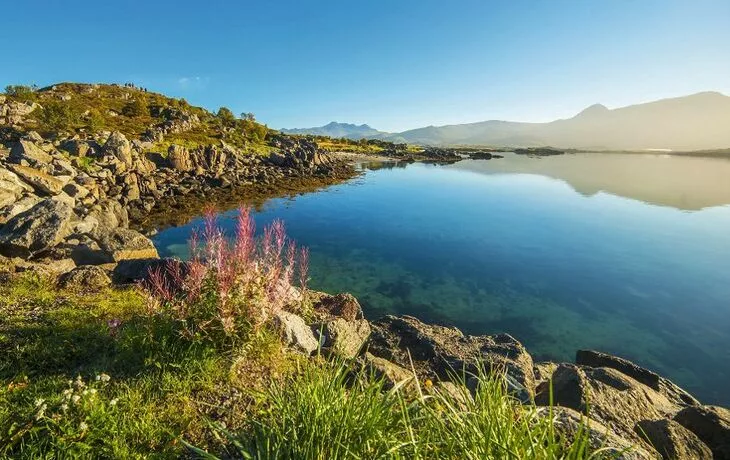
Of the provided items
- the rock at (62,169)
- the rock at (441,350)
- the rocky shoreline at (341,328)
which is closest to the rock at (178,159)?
the rocky shoreline at (341,328)

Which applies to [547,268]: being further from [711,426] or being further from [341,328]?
[341,328]

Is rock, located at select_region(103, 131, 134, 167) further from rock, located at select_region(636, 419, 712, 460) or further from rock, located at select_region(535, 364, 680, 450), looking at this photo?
rock, located at select_region(636, 419, 712, 460)

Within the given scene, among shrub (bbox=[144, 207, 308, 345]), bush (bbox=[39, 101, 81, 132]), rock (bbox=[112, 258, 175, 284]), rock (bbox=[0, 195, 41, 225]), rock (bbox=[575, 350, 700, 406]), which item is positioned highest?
bush (bbox=[39, 101, 81, 132])

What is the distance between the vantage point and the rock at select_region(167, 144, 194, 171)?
152 feet

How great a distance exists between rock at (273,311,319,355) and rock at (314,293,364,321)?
274 centimetres

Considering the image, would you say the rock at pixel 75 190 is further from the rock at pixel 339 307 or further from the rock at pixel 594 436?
the rock at pixel 594 436

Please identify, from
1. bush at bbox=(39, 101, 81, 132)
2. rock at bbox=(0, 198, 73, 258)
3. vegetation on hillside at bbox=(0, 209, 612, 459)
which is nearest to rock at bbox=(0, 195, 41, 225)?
rock at bbox=(0, 198, 73, 258)

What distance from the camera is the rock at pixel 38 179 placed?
24484mm

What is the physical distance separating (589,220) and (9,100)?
101731mm

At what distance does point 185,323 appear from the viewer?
16.4 feet

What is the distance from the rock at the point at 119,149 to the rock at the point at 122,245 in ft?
86.9

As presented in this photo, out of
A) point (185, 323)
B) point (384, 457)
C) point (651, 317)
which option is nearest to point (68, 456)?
point (185, 323)

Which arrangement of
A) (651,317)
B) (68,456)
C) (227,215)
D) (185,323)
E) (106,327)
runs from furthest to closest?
(227,215) → (651,317) → (106,327) → (185,323) → (68,456)

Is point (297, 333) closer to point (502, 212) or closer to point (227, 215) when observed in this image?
point (227, 215)
